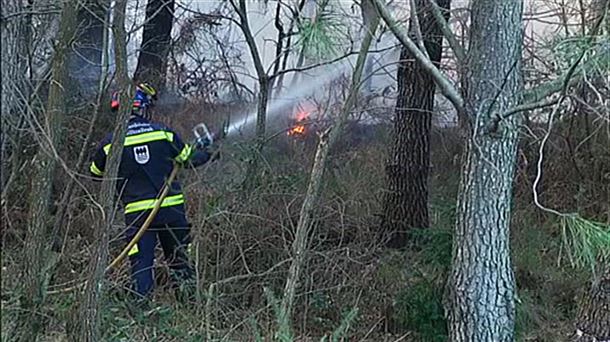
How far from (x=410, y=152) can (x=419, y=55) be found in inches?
129

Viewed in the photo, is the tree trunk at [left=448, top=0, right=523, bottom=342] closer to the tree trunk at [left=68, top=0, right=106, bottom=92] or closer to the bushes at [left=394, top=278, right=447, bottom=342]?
the bushes at [left=394, top=278, right=447, bottom=342]

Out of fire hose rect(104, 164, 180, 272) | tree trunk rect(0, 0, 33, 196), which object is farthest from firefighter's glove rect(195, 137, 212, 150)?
tree trunk rect(0, 0, 33, 196)

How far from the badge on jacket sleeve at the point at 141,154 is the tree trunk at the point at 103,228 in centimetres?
172

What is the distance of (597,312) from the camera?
15.2ft

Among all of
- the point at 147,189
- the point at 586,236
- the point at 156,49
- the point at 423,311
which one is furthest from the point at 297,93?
the point at 586,236

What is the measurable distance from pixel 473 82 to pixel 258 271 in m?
2.02

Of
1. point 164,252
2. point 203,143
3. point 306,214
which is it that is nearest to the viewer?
point 203,143

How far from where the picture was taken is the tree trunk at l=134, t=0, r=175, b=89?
7.71 meters

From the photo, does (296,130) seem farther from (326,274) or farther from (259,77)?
(326,274)

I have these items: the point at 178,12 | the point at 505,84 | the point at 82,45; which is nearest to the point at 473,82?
the point at 505,84

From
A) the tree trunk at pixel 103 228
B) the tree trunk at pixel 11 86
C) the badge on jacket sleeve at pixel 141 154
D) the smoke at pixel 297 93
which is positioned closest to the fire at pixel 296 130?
the smoke at pixel 297 93

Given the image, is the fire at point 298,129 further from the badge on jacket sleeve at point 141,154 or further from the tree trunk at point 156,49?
the badge on jacket sleeve at point 141,154

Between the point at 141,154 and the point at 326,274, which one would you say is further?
the point at 326,274

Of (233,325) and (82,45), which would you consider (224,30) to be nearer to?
(82,45)
